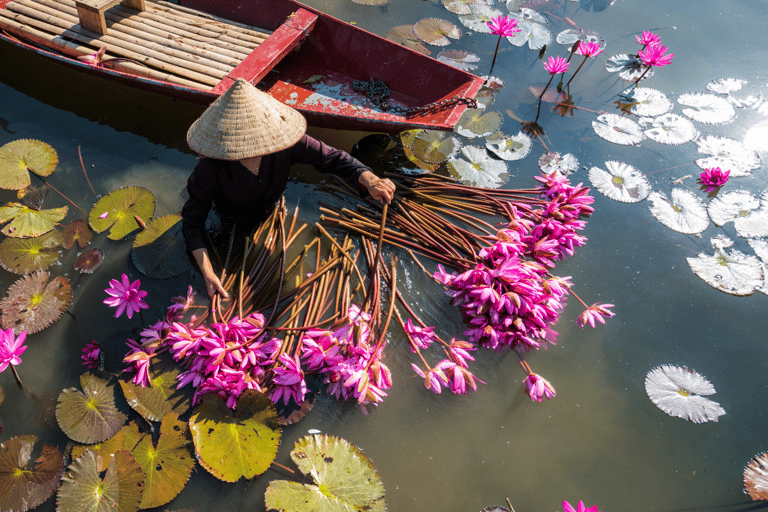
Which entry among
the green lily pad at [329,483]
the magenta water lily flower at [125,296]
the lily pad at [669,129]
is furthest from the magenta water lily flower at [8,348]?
the lily pad at [669,129]

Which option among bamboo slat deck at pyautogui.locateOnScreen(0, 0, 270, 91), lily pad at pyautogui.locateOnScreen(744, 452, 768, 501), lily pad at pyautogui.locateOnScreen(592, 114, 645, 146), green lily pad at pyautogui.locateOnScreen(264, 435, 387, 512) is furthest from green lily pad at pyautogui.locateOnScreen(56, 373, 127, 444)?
lily pad at pyautogui.locateOnScreen(592, 114, 645, 146)

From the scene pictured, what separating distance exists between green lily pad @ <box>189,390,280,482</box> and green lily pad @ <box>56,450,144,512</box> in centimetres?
33

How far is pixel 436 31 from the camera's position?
5012 mm

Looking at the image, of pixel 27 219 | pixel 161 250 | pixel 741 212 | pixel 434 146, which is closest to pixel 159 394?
pixel 161 250

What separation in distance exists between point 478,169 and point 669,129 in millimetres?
2144

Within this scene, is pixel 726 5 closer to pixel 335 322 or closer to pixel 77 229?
pixel 335 322

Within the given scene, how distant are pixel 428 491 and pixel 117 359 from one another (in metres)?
2.02

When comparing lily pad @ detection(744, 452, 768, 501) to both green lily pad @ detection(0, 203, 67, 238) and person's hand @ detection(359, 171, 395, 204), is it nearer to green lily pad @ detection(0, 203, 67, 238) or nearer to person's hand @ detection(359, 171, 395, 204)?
person's hand @ detection(359, 171, 395, 204)

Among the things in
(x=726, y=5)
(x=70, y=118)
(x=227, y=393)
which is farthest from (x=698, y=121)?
(x=70, y=118)

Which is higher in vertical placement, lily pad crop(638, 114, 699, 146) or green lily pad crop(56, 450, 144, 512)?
lily pad crop(638, 114, 699, 146)

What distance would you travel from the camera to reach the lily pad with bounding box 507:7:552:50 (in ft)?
16.5

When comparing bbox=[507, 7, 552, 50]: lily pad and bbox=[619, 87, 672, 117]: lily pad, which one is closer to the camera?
bbox=[619, 87, 672, 117]: lily pad

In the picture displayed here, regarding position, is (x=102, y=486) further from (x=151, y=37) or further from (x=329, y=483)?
(x=151, y=37)

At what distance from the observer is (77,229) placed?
→ 313 centimetres
